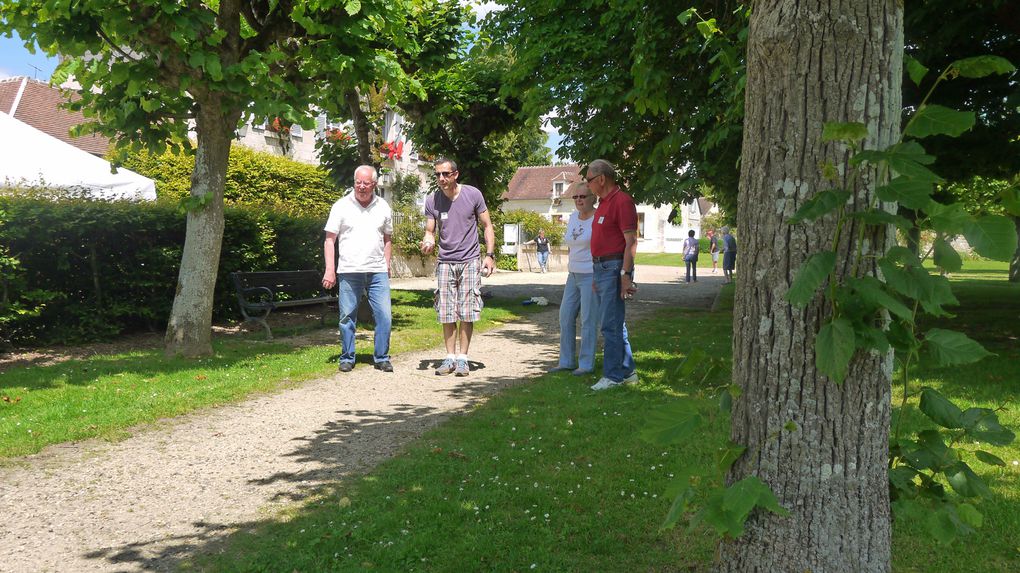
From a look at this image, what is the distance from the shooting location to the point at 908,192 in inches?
80.6

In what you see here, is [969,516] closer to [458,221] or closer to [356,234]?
[458,221]

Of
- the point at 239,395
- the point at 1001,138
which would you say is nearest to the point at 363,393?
the point at 239,395

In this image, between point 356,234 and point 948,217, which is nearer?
point 948,217

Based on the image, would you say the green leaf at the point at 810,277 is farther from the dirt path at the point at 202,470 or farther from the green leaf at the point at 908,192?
the dirt path at the point at 202,470

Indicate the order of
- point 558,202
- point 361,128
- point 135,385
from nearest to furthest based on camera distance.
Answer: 1. point 135,385
2. point 361,128
3. point 558,202

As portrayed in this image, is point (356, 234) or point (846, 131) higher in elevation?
point (846, 131)

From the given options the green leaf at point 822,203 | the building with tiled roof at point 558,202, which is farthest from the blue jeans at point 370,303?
the building with tiled roof at point 558,202

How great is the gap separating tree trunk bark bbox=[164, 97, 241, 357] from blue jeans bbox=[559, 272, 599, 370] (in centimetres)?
440

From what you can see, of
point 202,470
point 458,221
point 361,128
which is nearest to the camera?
point 202,470

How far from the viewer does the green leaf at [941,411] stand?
2381 millimetres

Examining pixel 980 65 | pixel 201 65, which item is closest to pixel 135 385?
pixel 201 65

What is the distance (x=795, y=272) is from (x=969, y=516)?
918mm

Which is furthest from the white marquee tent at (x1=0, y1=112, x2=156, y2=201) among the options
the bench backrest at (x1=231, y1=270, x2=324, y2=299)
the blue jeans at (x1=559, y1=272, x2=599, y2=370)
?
the blue jeans at (x1=559, y1=272, x2=599, y2=370)

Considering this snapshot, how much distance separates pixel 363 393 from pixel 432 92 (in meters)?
10.7
